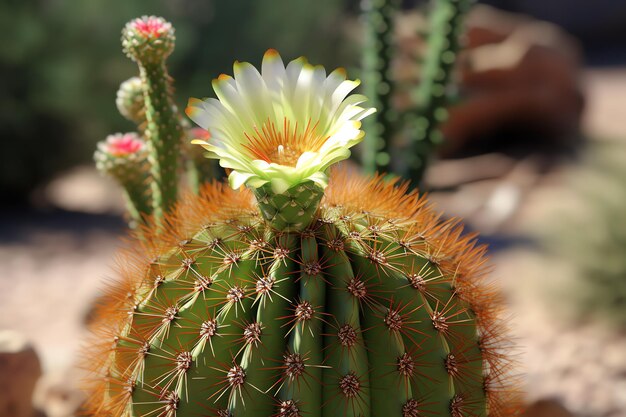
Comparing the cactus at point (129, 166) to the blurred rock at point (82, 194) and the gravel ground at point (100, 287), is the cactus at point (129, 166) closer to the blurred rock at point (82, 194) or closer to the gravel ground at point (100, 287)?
the gravel ground at point (100, 287)

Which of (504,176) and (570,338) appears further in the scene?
(504,176)

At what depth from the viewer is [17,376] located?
7.59 ft

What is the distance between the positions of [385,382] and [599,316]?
2698 millimetres

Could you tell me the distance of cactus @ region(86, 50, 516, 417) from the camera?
134 cm

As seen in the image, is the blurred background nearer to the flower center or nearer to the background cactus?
the background cactus

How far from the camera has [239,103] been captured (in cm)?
148

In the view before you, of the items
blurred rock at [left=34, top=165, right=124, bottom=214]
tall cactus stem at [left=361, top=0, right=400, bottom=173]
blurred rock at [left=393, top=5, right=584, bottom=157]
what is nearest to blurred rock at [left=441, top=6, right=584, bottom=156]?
blurred rock at [left=393, top=5, right=584, bottom=157]

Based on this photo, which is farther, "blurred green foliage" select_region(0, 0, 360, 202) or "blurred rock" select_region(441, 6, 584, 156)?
"blurred rock" select_region(441, 6, 584, 156)

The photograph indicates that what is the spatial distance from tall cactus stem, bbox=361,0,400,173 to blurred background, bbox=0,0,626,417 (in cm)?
28

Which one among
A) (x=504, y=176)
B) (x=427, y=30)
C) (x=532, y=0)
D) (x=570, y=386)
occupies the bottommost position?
(x=570, y=386)

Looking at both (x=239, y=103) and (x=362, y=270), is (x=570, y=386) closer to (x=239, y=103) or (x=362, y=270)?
(x=362, y=270)

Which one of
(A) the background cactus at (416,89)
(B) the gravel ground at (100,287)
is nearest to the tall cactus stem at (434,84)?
(A) the background cactus at (416,89)

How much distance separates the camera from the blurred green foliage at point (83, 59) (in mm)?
5645

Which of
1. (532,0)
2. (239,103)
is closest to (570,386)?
(239,103)
